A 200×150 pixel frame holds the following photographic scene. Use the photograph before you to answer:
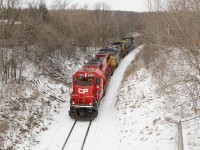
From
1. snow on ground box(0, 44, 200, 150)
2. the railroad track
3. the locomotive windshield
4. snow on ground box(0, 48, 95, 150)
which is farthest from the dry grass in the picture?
the locomotive windshield

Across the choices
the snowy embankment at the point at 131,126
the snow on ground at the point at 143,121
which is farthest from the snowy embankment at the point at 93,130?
the snow on ground at the point at 143,121

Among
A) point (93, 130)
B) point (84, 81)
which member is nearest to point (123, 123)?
point (93, 130)


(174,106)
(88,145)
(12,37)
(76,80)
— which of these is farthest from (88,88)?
(12,37)

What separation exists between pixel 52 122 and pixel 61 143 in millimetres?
3097

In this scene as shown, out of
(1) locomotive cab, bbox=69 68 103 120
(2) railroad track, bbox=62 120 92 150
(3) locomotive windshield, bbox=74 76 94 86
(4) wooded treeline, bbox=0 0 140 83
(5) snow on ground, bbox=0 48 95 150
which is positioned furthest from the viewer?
(4) wooded treeline, bbox=0 0 140 83

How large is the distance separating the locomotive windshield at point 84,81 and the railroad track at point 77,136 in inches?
106

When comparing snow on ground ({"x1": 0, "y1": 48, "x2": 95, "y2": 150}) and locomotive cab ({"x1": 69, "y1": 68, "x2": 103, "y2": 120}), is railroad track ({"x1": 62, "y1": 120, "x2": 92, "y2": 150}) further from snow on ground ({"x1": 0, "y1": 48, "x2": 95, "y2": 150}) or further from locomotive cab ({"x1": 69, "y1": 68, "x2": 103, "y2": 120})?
snow on ground ({"x1": 0, "y1": 48, "x2": 95, "y2": 150})

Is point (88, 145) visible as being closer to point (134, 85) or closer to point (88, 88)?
point (88, 88)

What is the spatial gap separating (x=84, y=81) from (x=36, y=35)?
1023cm

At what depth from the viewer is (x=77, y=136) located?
14.7 m

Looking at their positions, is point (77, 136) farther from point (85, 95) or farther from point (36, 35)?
point (36, 35)

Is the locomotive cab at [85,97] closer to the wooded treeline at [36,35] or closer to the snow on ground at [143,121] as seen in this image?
the snow on ground at [143,121]

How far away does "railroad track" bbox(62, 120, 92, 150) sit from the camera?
532 inches

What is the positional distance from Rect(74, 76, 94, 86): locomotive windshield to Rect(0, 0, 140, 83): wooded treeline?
4.75 meters
